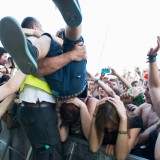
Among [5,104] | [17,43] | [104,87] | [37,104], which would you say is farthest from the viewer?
[104,87]

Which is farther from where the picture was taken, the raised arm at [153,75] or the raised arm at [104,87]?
the raised arm at [104,87]

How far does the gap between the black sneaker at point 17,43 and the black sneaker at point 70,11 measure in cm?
26

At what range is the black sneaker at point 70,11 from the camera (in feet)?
4.85

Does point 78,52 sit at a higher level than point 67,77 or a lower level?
higher

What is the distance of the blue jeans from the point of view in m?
1.95

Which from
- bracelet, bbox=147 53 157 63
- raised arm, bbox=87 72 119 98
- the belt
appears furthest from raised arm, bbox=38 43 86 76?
raised arm, bbox=87 72 119 98

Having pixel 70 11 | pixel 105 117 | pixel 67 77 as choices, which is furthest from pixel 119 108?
pixel 70 11

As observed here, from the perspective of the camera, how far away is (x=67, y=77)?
6.42 feet

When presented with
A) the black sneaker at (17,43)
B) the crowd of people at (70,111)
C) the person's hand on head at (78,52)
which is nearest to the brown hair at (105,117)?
the crowd of people at (70,111)

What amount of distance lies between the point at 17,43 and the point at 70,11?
0.35 meters

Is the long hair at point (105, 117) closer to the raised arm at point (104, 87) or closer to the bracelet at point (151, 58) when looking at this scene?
the bracelet at point (151, 58)

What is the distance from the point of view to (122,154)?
5.78ft

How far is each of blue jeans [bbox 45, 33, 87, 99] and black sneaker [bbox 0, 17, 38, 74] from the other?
1.35 ft

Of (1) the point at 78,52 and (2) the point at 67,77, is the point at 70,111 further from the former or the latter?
(1) the point at 78,52
